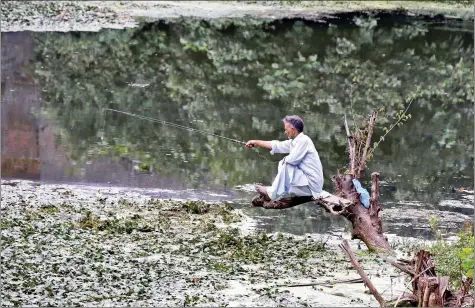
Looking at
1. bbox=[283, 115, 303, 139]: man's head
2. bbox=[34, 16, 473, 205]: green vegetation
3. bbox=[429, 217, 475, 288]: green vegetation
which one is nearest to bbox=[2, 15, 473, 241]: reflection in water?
bbox=[34, 16, 473, 205]: green vegetation

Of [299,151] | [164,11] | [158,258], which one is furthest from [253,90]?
[158,258]

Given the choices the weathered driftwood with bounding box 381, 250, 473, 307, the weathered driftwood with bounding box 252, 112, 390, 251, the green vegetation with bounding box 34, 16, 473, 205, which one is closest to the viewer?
the weathered driftwood with bounding box 381, 250, 473, 307

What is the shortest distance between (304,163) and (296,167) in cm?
10

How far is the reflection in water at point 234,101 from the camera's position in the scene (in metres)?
13.0

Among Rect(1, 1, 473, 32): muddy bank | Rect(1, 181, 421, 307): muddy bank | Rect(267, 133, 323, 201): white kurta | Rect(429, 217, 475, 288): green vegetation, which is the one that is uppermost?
Rect(1, 1, 473, 32): muddy bank

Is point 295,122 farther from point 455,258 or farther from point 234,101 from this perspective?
point 234,101

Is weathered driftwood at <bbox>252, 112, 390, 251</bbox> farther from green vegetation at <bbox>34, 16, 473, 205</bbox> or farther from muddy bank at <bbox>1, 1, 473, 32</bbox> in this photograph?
muddy bank at <bbox>1, 1, 473, 32</bbox>

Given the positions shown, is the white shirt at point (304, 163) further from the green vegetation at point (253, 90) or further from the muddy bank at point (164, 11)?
the muddy bank at point (164, 11)

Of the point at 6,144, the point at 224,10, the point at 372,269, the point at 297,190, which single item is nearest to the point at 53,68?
the point at 6,144

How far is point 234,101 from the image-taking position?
17516mm

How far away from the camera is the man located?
33.4 ft

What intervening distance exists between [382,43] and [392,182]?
35.8ft

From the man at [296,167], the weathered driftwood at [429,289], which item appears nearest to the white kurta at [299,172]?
the man at [296,167]

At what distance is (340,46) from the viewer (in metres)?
22.7
